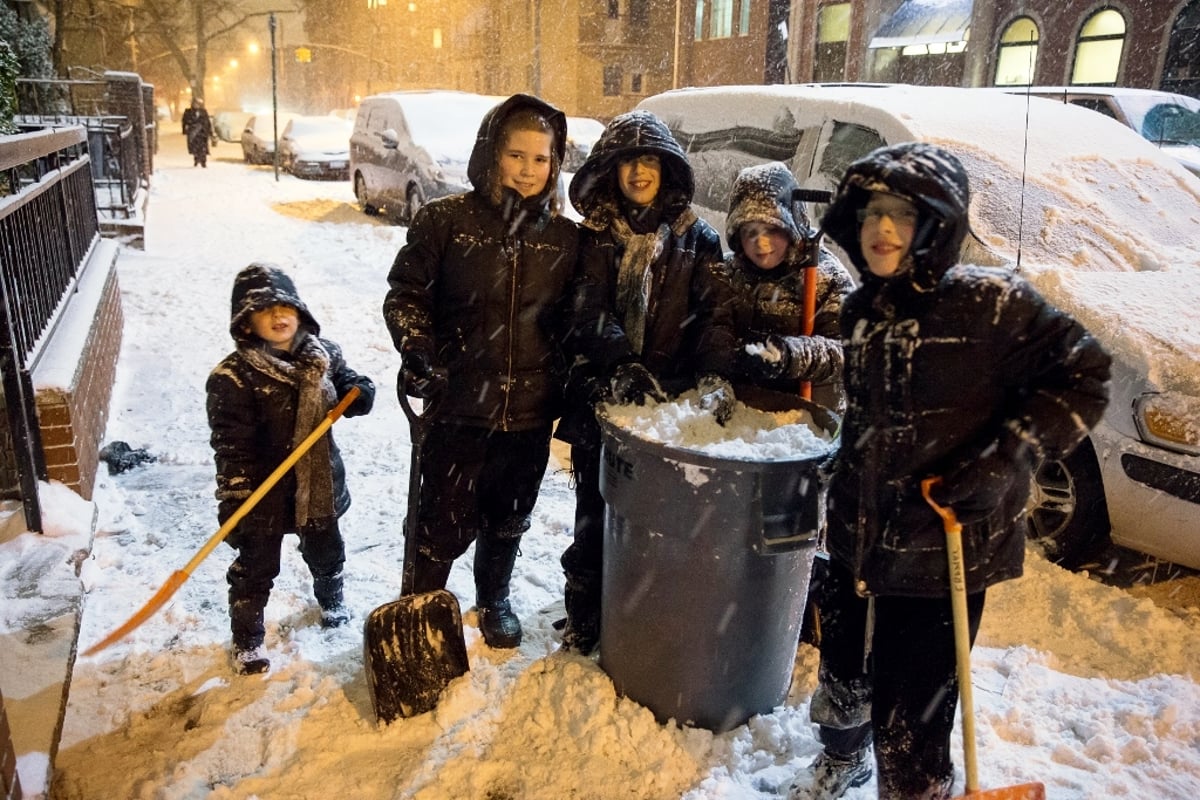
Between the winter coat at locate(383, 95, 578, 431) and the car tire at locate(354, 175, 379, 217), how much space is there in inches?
450

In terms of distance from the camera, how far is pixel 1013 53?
792 inches

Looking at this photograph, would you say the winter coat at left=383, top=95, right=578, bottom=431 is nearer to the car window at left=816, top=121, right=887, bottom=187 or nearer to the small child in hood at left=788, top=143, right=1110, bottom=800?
the small child in hood at left=788, top=143, right=1110, bottom=800

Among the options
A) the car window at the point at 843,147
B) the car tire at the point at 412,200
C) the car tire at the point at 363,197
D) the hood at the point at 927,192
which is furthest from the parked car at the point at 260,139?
the hood at the point at 927,192

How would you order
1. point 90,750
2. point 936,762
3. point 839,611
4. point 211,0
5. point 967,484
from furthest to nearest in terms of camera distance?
point 211,0, point 90,750, point 839,611, point 936,762, point 967,484

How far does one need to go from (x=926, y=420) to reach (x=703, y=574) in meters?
0.85

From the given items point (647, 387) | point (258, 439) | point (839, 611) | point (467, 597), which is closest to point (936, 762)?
point (839, 611)

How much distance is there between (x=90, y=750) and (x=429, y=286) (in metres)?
1.84

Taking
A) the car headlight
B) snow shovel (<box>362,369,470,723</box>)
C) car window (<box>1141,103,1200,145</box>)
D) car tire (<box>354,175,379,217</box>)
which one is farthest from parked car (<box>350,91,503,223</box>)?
the car headlight

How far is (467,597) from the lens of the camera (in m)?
3.72

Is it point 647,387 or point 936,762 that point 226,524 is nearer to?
point 647,387

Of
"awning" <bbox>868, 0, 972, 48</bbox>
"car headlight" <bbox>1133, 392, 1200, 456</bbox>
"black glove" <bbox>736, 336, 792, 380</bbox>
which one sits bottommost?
"car headlight" <bbox>1133, 392, 1200, 456</bbox>

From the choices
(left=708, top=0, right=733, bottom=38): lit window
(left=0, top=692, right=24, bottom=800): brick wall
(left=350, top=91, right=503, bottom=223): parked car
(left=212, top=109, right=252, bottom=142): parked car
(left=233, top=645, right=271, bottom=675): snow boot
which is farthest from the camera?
(left=212, top=109, right=252, bottom=142): parked car

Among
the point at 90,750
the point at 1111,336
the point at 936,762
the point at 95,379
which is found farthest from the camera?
the point at 95,379

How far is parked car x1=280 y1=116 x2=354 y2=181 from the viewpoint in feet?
64.8
